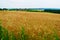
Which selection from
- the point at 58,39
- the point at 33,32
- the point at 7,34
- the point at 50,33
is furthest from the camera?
the point at 33,32

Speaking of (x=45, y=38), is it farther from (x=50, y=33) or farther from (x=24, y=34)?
(x=24, y=34)

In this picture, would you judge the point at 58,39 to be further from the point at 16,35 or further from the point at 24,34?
the point at 16,35

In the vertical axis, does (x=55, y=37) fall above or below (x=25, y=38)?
above

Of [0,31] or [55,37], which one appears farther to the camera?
[0,31]

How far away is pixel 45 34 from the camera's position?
465cm

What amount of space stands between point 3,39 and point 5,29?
18.8 inches

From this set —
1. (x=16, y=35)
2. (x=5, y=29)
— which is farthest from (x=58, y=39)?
(x=5, y=29)

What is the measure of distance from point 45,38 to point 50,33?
301mm

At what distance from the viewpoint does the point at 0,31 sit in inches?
202

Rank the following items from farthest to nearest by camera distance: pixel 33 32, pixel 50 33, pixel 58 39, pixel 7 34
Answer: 1. pixel 33 32
2. pixel 7 34
3. pixel 50 33
4. pixel 58 39

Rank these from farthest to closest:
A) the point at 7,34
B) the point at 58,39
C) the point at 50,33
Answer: the point at 7,34, the point at 50,33, the point at 58,39

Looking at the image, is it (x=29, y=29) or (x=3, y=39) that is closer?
(x=3, y=39)

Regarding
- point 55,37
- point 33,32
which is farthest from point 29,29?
point 55,37

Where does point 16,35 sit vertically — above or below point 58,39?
below
